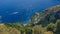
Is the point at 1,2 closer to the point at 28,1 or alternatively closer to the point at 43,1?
the point at 28,1

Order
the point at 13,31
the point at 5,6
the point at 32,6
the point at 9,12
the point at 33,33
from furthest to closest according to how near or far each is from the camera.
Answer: the point at 32,6, the point at 5,6, the point at 9,12, the point at 33,33, the point at 13,31

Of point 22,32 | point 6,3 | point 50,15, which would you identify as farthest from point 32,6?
point 22,32

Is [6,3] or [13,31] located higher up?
[13,31]

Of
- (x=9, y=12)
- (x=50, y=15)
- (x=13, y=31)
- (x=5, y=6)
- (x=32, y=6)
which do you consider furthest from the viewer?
(x=32, y=6)

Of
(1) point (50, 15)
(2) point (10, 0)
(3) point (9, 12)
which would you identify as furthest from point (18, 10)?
(1) point (50, 15)

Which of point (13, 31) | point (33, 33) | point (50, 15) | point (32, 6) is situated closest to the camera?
point (13, 31)

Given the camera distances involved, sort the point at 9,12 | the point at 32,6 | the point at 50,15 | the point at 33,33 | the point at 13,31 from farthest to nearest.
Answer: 1. the point at 32,6
2. the point at 9,12
3. the point at 50,15
4. the point at 33,33
5. the point at 13,31

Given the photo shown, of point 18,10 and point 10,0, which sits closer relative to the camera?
point 18,10

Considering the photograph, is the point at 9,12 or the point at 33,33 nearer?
the point at 33,33

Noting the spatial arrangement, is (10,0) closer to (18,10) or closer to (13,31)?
(18,10)
